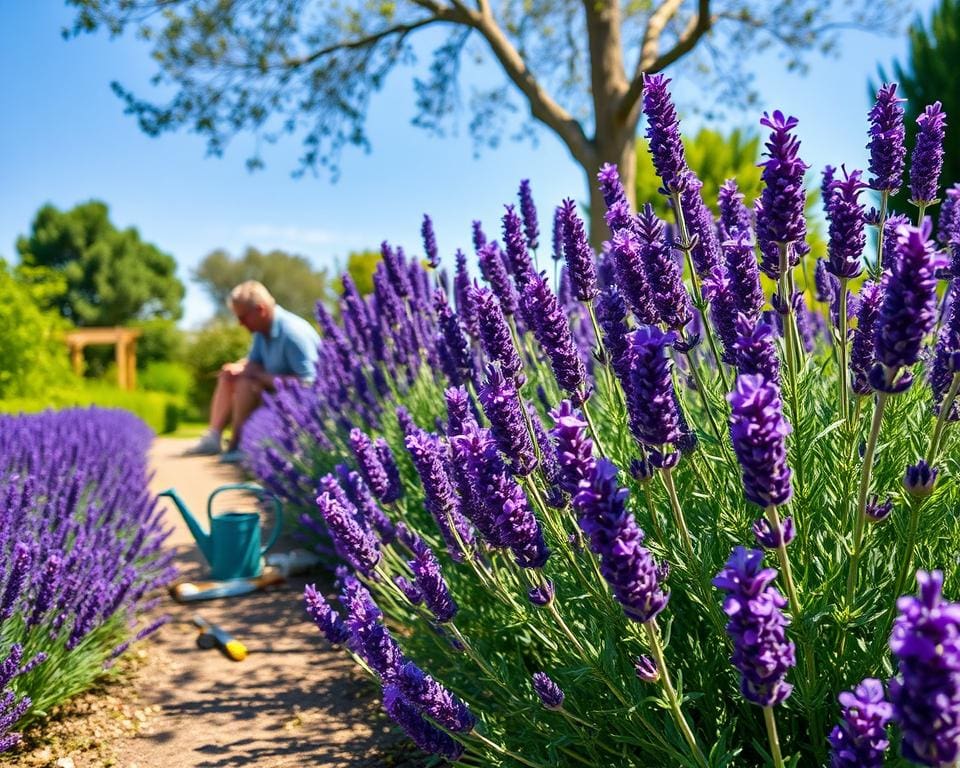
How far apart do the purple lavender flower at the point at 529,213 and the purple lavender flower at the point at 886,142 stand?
4.08ft

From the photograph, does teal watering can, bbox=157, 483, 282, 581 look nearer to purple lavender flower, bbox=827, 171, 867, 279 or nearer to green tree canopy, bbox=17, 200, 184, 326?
purple lavender flower, bbox=827, 171, 867, 279

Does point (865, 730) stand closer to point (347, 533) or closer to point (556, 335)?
point (556, 335)

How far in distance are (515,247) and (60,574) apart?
2.10m

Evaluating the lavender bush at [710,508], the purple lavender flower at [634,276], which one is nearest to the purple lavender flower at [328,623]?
the lavender bush at [710,508]

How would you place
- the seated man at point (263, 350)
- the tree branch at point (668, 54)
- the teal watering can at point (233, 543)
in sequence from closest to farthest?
the teal watering can at point (233, 543)
the seated man at point (263, 350)
the tree branch at point (668, 54)

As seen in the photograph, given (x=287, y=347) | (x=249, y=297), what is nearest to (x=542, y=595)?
(x=249, y=297)

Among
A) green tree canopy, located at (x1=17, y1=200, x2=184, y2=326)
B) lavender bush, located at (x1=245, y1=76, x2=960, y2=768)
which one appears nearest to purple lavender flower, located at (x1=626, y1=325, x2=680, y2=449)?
lavender bush, located at (x1=245, y1=76, x2=960, y2=768)

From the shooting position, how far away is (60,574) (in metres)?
2.91

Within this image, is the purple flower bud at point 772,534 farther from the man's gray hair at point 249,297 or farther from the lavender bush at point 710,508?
the man's gray hair at point 249,297

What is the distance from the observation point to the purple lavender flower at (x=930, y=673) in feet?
2.66

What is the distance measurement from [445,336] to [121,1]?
36.7 feet

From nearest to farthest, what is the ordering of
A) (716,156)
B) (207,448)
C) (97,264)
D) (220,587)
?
(220,587) < (207,448) < (716,156) < (97,264)

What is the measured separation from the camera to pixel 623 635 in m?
1.85

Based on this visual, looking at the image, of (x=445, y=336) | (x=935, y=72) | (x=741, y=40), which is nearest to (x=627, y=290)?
(x=445, y=336)
